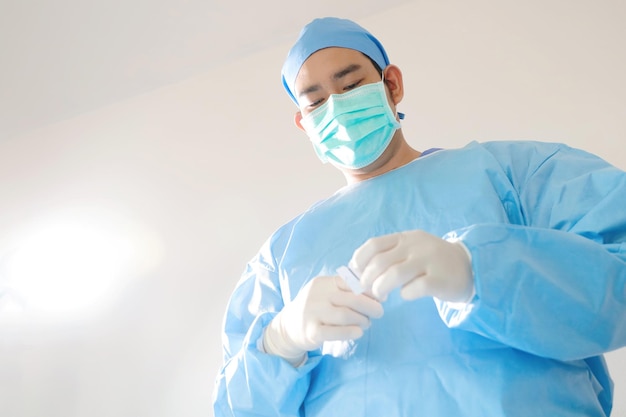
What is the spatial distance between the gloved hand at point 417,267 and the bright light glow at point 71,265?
4.24ft

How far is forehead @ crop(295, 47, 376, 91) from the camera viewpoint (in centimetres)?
131

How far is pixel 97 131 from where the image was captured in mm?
2318

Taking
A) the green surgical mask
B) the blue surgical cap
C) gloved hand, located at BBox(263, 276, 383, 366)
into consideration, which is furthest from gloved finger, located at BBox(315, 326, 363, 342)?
the blue surgical cap

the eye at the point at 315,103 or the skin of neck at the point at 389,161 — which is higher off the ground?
the eye at the point at 315,103

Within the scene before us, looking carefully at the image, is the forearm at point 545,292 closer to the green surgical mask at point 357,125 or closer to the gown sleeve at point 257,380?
the gown sleeve at point 257,380

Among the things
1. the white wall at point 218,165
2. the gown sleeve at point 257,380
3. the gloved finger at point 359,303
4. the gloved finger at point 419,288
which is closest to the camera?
the gloved finger at point 419,288

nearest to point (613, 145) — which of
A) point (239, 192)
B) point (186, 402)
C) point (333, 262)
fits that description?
point (333, 262)

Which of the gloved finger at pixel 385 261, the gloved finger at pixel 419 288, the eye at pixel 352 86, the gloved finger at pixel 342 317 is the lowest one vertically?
A: the gloved finger at pixel 342 317

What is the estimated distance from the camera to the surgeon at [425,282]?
0.83 metres

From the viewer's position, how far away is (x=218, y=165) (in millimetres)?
2047

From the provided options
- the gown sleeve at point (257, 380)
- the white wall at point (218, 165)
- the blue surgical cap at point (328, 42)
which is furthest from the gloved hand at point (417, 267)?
the white wall at point (218, 165)

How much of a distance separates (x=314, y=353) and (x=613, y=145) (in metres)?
0.93

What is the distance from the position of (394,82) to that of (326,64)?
0.51 ft

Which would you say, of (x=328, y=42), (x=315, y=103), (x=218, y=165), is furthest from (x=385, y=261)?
(x=218, y=165)
